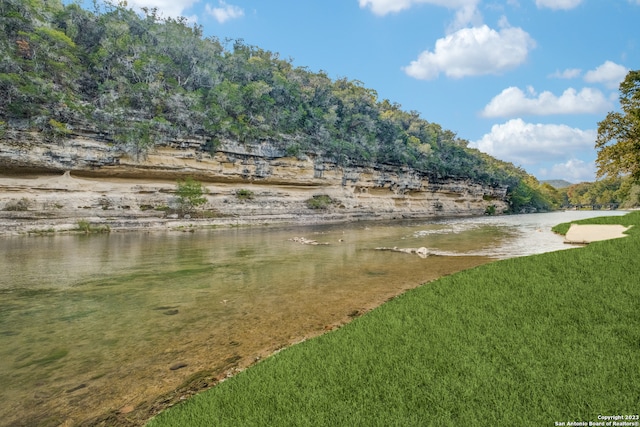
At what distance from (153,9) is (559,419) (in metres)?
86.2

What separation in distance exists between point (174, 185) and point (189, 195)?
10.0 ft

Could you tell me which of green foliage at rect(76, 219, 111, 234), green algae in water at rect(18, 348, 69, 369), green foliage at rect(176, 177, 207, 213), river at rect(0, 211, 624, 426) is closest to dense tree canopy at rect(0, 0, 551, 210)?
green foliage at rect(176, 177, 207, 213)

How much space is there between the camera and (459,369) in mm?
3582

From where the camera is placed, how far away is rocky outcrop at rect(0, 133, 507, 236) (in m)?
31.4

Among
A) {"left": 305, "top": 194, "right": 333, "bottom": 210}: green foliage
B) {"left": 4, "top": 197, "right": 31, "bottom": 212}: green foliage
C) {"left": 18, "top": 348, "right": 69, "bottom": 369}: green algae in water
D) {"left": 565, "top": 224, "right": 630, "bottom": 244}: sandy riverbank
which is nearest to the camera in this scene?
{"left": 18, "top": 348, "right": 69, "bottom": 369}: green algae in water

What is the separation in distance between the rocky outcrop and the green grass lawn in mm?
36199

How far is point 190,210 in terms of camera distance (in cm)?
4059

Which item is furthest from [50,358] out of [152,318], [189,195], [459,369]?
[189,195]

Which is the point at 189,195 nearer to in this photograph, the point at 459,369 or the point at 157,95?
the point at 157,95

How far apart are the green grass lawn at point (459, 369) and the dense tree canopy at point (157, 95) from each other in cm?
4048

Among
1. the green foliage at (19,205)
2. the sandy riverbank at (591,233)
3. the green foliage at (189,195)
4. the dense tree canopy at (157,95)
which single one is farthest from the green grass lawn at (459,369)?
the dense tree canopy at (157,95)

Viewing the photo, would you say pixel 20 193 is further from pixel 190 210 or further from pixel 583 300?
pixel 583 300

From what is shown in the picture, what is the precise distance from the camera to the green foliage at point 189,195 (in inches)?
1565

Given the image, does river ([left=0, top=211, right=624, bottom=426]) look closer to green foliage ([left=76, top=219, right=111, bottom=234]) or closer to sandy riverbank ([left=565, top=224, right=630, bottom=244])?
sandy riverbank ([left=565, top=224, right=630, bottom=244])
